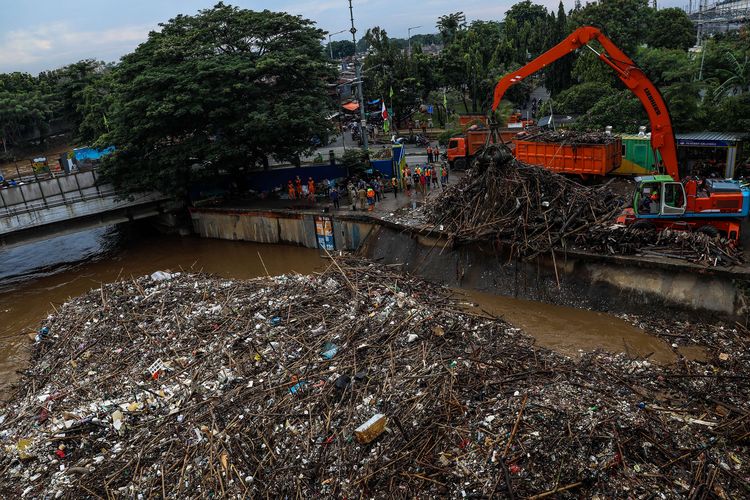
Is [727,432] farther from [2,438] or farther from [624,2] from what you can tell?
[624,2]

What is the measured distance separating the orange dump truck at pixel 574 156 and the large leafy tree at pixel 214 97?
971 cm

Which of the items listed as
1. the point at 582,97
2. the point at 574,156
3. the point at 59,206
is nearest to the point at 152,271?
the point at 59,206

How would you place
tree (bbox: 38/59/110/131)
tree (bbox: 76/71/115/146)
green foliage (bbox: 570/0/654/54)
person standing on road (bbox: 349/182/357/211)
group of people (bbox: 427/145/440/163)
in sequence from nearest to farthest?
1. person standing on road (bbox: 349/182/357/211)
2. group of people (bbox: 427/145/440/163)
3. tree (bbox: 76/71/115/146)
4. green foliage (bbox: 570/0/654/54)
5. tree (bbox: 38/59/110/131)

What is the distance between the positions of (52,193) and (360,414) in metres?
22.0

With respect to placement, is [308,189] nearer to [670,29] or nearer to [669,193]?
[669,193]

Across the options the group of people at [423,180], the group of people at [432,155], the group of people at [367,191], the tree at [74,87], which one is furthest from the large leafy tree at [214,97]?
the tree at [74,87]

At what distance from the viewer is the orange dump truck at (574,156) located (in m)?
20.2

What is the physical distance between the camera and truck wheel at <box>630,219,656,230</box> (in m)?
14.9

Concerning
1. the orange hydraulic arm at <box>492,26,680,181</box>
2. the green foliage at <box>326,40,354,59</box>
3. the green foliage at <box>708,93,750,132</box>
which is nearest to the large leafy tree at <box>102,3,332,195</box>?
the orange hydraulic arm at <box>492,26,680,181</box>

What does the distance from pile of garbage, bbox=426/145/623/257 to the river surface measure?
201 centimetres

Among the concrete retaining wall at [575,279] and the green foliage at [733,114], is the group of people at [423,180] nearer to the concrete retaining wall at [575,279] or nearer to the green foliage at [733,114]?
the concrete retaining wall at [575,279]

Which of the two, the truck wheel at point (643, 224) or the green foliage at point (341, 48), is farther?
the green foliage at point (341, 48)

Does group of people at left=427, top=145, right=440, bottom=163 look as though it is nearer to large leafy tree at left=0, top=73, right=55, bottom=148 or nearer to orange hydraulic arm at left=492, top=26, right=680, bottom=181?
orange hydraulic arm at left=492, top=26, right=680, bottom=181

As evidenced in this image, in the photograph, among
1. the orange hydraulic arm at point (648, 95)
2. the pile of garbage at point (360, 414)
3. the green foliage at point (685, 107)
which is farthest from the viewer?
the green foliage at point (685, 107)
